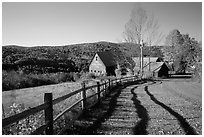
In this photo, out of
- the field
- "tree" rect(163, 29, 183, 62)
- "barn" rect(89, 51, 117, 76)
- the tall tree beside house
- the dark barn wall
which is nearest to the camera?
the field

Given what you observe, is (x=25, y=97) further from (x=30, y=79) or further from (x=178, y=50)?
(x=178, y=50)

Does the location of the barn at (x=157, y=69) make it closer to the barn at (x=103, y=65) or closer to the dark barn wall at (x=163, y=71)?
the dark barn wall at (x=163, y=71)

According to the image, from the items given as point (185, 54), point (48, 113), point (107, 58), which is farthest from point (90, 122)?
point (185, 54)

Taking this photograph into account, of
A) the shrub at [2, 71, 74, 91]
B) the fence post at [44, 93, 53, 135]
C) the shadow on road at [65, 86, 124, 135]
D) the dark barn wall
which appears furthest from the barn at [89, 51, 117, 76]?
the fence post at [44, 93, 53, 135]

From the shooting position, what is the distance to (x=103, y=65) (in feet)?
168

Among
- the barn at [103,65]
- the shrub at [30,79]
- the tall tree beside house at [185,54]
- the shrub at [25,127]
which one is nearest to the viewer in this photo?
the shrub at [25,127]

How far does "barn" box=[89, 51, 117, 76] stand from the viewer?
167 ft

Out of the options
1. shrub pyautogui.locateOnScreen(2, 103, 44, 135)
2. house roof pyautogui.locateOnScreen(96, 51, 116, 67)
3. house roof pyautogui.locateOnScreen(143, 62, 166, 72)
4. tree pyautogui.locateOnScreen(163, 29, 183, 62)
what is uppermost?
tree pyautogui.locateOnScreen(163, 29, 183, 62)

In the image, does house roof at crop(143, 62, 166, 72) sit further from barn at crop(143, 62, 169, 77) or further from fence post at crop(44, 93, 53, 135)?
fence post at crop(44, 93, 53, 135)

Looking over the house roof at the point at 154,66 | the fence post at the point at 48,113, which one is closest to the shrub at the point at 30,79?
the house roof at the point at 154,66

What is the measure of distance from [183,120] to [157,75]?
43468 millimetres

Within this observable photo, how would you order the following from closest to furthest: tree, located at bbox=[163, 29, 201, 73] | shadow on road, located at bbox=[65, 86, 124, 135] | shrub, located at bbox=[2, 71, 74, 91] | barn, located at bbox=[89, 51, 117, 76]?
shadow on road, located at bbox=[65, 86, 124, 135] → shrub, located at bbox=[2, 71, 74, 91] → barn, located at bbox=[89, 51, 117, 76] → tree, located at bbox=[163, 29, 201, 73]

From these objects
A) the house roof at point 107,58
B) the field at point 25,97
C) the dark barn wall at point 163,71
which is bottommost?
the field at point 25,97

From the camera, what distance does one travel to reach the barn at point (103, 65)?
50906 millimetres
